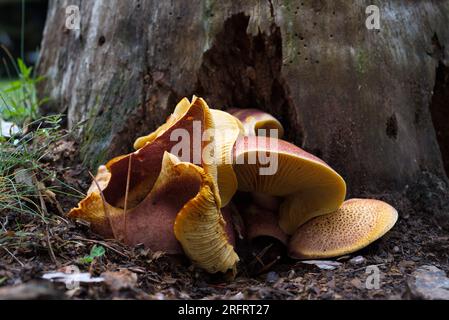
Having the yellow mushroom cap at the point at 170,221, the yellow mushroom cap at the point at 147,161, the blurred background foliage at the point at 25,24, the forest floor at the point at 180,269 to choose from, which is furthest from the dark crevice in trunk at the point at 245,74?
the blurred background foliage at the point at 25,24

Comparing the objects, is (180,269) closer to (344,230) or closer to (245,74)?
(344,230)

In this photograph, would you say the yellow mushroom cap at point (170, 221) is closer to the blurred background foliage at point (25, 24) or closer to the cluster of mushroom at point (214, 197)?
the cluster of mushroom at point (214, 197)

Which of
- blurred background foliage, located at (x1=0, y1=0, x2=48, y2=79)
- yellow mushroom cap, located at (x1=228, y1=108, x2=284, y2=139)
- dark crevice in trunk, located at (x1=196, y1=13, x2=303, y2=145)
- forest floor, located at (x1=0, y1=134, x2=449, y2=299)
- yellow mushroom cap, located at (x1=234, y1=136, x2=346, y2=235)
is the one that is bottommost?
forest floor, located at (x1=0, y1=134, x2=449, y2=299)

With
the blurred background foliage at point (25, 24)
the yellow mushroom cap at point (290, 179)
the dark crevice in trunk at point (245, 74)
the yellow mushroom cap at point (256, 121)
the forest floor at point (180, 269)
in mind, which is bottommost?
the forest floor at point (180, 269)

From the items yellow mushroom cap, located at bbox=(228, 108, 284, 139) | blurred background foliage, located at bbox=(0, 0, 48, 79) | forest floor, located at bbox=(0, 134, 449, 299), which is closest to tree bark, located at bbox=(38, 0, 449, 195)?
yellow mushroom cap, located at bbox=(228, 108, 284, 139)

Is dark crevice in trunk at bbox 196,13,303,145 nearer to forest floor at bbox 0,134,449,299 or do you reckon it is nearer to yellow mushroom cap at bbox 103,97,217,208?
yellow mushroom cap at bbox 103,97,217,208
